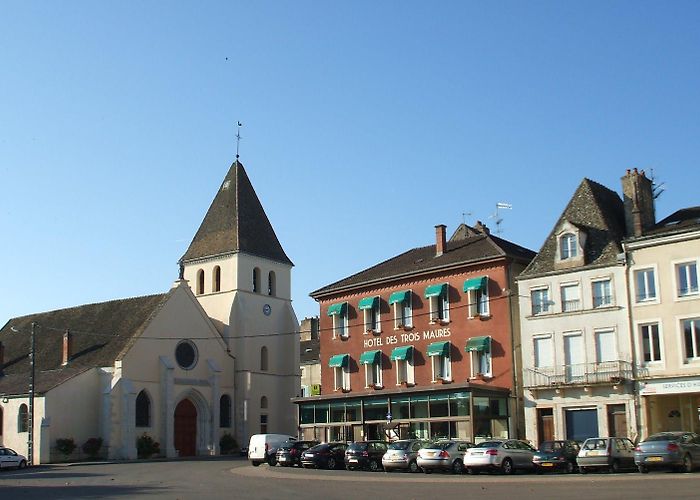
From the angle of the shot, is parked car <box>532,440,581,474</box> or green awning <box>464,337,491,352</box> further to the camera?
green awning <box>464,337,491,352</box>

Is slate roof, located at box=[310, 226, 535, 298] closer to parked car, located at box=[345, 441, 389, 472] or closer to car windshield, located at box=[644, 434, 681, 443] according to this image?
parked car, located at box=[345, 441, 389, 472]

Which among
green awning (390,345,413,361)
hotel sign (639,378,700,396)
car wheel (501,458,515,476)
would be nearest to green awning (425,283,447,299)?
green awning (390,345,413,361)

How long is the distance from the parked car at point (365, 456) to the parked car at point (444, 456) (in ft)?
12.1

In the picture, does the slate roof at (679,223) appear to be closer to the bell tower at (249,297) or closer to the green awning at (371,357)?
the green awning at (371,357)

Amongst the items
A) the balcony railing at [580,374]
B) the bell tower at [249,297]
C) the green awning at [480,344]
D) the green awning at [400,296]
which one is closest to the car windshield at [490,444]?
the balcony railing at [580,374]

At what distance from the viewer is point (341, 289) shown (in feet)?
173

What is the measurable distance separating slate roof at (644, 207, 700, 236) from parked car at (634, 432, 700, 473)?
11.7m

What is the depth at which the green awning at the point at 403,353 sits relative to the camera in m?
48.5

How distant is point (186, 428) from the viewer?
62750 mm

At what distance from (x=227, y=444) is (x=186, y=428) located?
3.29m

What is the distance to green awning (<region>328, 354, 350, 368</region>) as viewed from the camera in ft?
170

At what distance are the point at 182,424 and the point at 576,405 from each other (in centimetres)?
3096

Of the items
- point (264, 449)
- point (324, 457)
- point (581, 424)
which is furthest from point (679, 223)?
point (264, 449)

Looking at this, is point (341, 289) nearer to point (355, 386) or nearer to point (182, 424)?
point (355, 386)
